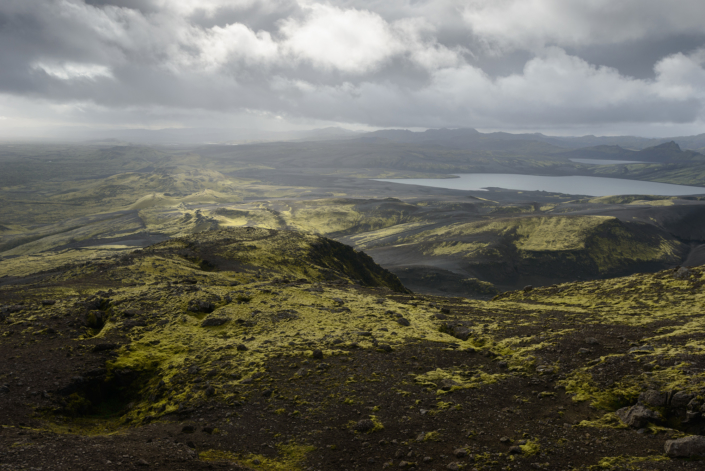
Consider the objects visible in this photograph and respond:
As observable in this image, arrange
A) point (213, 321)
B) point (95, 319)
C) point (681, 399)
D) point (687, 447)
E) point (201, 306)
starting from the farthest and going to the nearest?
point (201, 306)
point (213, 321)
point (95, 319)
point (681, 399)
point (687, 447)

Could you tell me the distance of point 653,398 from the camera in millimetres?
12359

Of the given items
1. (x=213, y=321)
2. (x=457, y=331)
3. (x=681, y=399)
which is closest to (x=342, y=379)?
(x=457, y=331)

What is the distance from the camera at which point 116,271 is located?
34.7 m

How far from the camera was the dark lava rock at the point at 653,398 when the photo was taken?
12211mm

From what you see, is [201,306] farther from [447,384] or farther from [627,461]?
[627,461]

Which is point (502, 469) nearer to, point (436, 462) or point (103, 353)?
point (436, 462)

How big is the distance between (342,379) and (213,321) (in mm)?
9807

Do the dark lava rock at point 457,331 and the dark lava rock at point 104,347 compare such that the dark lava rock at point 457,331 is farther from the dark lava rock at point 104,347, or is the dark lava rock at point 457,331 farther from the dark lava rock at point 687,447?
the dark lava rock at point 104,347

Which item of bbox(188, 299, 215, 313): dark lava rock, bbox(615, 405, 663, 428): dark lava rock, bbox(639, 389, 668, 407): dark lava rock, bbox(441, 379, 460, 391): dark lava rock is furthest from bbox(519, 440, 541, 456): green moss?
bbox(188, 299, 215, 313): dark lava rock

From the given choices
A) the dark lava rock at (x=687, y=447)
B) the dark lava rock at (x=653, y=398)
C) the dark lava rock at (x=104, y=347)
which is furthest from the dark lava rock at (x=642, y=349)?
the dark lava rock at (x=104, y=347)

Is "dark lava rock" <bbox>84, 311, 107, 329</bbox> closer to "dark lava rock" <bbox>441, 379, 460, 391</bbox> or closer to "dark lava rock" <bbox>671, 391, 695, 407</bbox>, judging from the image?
"dark lava rock" <bbox>441, 379, 460, 391</bbox>

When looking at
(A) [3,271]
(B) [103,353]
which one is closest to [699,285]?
(B) [103,353]

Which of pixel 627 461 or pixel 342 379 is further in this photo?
pixel 342 379

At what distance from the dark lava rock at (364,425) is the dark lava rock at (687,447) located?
27.3 feet
